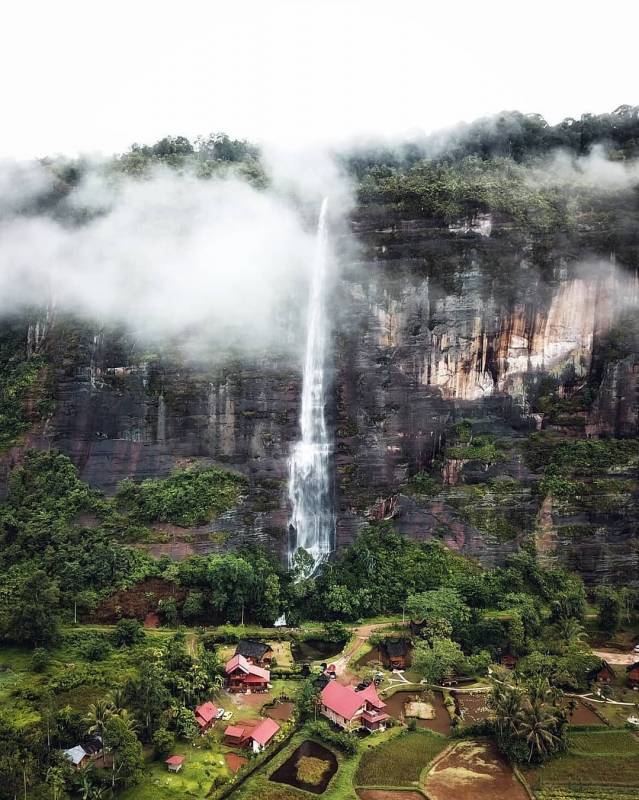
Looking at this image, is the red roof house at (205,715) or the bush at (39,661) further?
the bush at (39,661)

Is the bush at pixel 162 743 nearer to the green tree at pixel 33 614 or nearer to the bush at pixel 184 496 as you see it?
the green tree at pixel 33 614

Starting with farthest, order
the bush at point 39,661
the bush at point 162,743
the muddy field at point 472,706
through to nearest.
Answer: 1. the bush at point 39,661
2. the muddy field at point 472,706
3. the bush at point 162,743

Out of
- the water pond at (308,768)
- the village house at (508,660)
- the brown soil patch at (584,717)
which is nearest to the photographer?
the water pond at (308,768)

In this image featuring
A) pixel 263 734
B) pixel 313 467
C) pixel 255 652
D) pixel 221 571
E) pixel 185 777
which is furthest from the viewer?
pixel 313 467

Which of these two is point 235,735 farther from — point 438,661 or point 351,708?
point 438,661

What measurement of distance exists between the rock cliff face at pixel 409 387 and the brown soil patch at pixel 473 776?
1340cm

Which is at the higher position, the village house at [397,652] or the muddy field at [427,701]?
the village house at [397,652]

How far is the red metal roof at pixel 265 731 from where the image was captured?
2112 cm

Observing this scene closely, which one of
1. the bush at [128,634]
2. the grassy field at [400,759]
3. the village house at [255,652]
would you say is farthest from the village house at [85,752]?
the grassy field at [400,759]

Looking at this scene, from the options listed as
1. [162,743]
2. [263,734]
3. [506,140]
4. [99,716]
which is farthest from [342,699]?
[506,140]

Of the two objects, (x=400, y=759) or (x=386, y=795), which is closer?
(x=386, y=795)

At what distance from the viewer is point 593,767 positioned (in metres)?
20.2

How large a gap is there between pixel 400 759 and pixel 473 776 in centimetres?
212

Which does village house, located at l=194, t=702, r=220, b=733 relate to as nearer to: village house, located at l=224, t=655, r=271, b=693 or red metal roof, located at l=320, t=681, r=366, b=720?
village house, located at l=224, t=655, r=271, b=693
